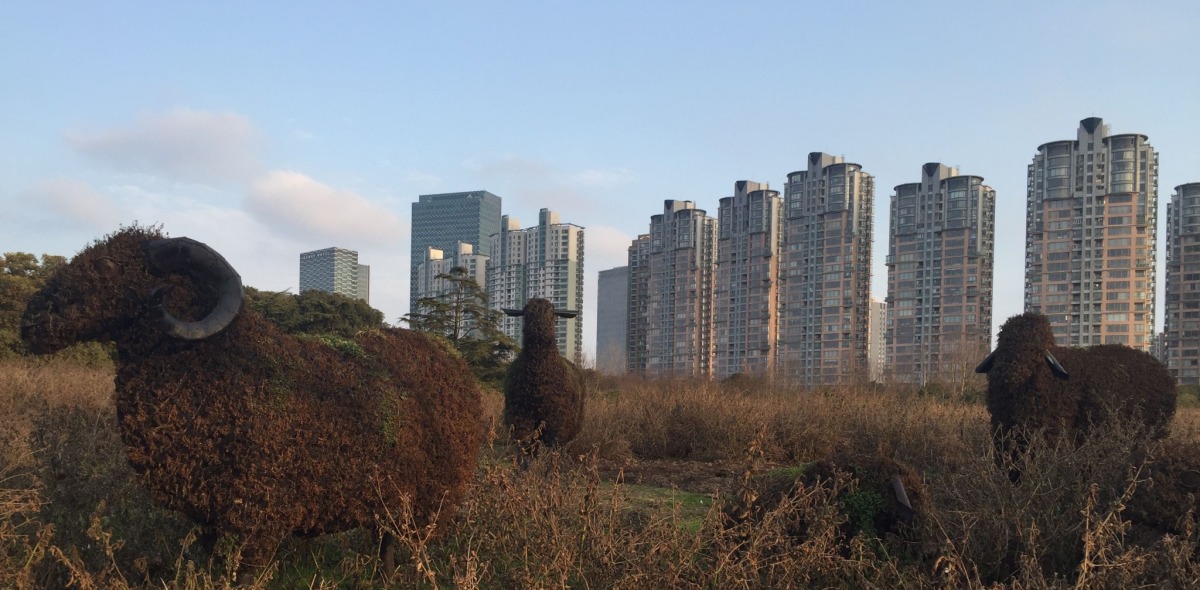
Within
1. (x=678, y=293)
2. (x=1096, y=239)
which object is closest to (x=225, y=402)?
(x=1096, y=239)

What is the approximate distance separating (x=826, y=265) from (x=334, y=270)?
25633 mm

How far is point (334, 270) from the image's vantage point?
118 feet

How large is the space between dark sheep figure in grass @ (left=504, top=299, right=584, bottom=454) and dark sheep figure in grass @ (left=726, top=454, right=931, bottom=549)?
3.49m

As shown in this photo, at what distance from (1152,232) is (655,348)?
91.6ft

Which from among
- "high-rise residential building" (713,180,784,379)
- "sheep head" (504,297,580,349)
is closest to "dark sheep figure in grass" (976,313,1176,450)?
"sheep head" (504,297,580,349)

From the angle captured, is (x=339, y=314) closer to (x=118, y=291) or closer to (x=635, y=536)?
(x=118, y=291)

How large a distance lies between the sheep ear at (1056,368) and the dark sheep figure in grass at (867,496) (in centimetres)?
359

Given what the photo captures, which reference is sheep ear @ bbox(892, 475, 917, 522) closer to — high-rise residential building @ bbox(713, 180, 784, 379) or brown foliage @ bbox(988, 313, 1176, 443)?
brown foliage @ bbox(988, 313, 1176, 443)

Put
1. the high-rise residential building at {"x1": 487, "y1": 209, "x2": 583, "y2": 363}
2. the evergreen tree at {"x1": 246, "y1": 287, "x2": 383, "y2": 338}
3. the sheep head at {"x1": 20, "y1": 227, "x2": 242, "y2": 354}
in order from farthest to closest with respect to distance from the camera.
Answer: the high-rise residential building at {"x1": 487, "y1": 209, "x2": 583, "y2": 363} → the evergreen tree at {"x1": 246, "y1": 287, "x2": 383, "y2": 338} → the sheep head at {"x1": 20, "y1": 227, "x2": 242, "y2": 354}

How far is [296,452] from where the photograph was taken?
4.94 meters

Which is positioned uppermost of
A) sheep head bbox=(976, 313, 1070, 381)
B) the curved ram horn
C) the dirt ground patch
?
the curved ram horn

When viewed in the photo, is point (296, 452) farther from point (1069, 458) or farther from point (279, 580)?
point (1069, 458)

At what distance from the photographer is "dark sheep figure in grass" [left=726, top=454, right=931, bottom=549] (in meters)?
6.07

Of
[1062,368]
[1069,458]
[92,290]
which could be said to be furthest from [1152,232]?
[92,290]
